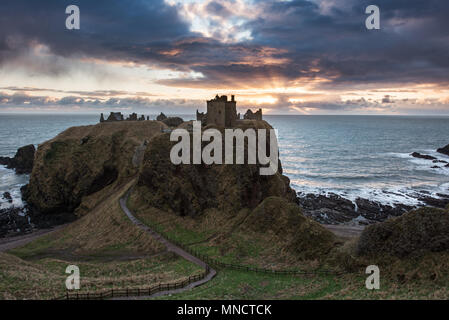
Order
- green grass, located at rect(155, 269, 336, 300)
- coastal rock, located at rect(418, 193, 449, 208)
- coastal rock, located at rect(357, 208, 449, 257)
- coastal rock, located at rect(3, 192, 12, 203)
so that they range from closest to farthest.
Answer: green grass, located at rect(155, 269, 336, 300)
coastal rock, located at rect(357, 208, 449, 257)
coastal rock, located at rect(418, 193, 449, 208)
coastal rock, located at rect(3, 192, 12, 203)

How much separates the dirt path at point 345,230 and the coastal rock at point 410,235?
26902 mm

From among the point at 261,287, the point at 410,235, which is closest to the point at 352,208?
the point at 410,235

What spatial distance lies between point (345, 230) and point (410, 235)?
32365 mm

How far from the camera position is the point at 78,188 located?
255 ft

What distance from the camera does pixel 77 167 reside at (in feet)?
264

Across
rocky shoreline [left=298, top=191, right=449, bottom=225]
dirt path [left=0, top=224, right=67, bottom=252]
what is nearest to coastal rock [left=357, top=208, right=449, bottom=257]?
rocky shoreline [left=298, top=191, right=449, bottom=225]

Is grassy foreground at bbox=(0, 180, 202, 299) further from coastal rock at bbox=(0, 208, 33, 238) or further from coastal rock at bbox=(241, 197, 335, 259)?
coastal rock at bbox=(241, 197, 335, 259)

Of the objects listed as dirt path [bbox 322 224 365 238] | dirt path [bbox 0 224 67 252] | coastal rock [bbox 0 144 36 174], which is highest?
coastal rock [bbox 0 144 36 174]

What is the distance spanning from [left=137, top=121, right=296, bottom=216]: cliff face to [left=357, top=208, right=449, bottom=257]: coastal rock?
24.6 metres

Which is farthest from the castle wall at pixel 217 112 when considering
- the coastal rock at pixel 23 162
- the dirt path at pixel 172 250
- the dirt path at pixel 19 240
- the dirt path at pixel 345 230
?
the coastal rock at pixel 23 162

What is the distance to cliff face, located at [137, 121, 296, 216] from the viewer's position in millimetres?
54594

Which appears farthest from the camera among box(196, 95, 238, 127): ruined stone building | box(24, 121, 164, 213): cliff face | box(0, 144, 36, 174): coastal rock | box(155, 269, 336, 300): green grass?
box(0, 144, 36, 174): coastal rock
